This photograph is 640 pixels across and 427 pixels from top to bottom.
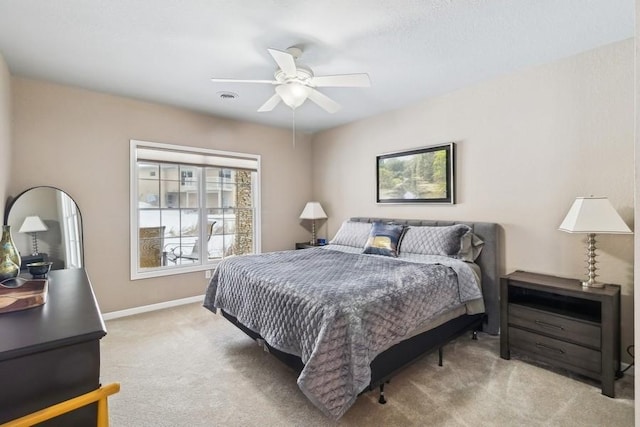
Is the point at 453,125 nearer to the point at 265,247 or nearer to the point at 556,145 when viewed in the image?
the point at 556,145

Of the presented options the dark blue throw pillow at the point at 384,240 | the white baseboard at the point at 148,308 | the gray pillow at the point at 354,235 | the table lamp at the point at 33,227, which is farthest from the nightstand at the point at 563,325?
the table lamp at the point at 33,227

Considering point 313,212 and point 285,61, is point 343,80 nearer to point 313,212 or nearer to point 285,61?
point 285,61

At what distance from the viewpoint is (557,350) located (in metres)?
2.35

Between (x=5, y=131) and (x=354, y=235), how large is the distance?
354cm

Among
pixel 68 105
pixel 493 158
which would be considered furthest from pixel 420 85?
pixel 68 105

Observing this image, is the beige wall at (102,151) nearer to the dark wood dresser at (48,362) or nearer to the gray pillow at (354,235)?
the gray pillow at (354,235)

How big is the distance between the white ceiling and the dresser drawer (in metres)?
2.14

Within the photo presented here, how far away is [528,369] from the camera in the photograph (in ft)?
7.97

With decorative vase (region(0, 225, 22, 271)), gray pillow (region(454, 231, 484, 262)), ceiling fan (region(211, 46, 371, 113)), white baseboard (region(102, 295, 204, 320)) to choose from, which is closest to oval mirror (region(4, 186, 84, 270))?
white baseboard (region(102, 295, 204, 320))

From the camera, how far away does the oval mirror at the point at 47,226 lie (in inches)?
116

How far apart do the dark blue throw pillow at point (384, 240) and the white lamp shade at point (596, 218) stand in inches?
58.2

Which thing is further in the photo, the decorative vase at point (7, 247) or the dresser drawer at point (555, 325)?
the dresser drawer at point (555, 325)

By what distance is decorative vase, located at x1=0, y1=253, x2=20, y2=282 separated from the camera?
159 cm

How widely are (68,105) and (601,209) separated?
493 centimetres
